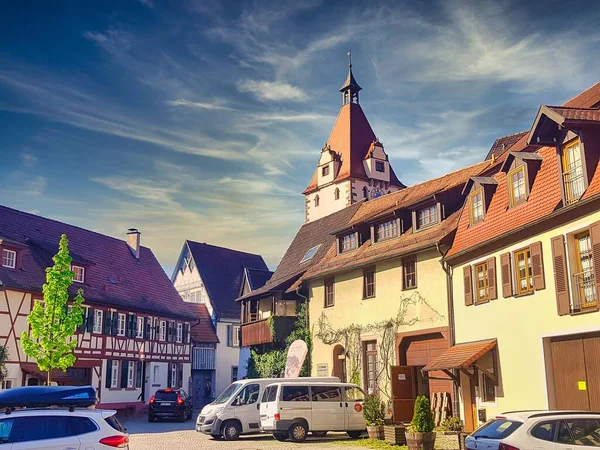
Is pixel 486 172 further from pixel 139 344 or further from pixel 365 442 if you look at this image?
pixel 139 344

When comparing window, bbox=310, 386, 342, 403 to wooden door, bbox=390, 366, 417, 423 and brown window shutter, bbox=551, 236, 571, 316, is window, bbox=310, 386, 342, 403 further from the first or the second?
brown window shutter, bbox=551, 236, 571, 316

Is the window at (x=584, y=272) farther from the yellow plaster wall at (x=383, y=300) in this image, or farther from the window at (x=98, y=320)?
the window at (x=98, y=320)

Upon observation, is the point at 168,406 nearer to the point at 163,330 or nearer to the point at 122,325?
the point at 122,325

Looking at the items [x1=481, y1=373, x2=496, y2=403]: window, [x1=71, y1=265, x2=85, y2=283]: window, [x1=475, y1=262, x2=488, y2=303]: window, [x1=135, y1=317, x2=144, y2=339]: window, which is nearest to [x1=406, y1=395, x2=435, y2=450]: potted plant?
[x1=481, y1=373, x2=496, y2=403]: window

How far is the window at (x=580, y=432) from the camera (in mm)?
11305

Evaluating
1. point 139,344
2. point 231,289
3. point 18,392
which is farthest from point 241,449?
point 231,289

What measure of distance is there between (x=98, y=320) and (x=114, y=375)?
10.5 ft

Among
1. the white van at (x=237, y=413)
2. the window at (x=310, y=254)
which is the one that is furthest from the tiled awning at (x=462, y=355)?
the window at (x=310, y=254)

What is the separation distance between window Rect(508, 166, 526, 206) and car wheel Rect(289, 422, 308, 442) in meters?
8.88

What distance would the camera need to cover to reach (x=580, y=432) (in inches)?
450

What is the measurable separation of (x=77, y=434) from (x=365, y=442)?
10.7 m

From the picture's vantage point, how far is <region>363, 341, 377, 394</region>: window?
27.1m

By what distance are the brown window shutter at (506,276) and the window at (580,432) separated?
7.75 metres

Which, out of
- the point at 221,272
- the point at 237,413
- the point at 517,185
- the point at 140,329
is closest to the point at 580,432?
the point at 517,185
